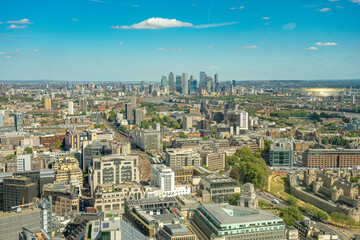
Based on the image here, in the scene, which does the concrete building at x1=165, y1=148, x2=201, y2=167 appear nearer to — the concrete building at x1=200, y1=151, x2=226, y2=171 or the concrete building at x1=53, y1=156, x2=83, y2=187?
the concrete building at x1=200, y1=151, x2=226, y2=171

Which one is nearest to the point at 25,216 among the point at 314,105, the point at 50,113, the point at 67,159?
the point at 67,159

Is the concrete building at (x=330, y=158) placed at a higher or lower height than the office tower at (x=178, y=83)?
lower

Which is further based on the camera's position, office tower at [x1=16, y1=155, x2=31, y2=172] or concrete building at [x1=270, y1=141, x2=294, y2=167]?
concrete building at [x1=270, y1=141, x2=294, y2=167]

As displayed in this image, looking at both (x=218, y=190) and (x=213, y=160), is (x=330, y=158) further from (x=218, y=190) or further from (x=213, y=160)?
(x=218, y=190)

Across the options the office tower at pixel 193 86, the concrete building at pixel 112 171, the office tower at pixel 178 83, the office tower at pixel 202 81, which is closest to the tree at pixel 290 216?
the concrete building at pixel 112 171

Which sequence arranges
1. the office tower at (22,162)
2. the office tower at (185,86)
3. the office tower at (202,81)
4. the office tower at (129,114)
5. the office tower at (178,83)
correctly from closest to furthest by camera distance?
the office tower at (22,162) → the office tower at (129,114) → the office tower at (185,86) → the office tower at (202,81) → the office tower at (178,83)

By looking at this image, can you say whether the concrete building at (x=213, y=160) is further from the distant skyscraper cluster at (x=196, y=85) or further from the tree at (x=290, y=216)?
the distant skyscraper cluster at (x=196, y=85)

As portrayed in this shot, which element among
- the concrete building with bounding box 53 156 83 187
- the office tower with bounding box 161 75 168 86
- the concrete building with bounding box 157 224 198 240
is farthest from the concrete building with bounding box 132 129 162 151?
the office tower with bounding box 161 75 168 86
